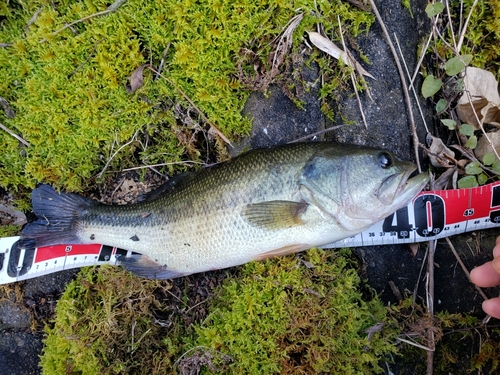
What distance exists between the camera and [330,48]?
346 centimetres

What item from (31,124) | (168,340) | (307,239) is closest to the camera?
(307,239)

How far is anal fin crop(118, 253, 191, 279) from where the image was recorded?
129 inches

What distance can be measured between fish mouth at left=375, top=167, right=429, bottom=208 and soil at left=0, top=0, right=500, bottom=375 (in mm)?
682

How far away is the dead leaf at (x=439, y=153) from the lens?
3.54 m

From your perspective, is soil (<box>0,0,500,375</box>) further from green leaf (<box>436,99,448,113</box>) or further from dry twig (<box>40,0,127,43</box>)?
dry twig (<box>40,0,127,43</box>)

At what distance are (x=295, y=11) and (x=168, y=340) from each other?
312 centimetres

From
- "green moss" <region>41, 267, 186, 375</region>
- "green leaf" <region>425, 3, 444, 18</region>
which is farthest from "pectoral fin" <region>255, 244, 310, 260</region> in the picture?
"green leaf" <region>425, 3, 444, 18</region>

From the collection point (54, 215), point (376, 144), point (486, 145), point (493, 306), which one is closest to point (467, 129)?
point (486, 145)

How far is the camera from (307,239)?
301 cm

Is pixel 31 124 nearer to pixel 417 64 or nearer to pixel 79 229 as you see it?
pixel 79 229

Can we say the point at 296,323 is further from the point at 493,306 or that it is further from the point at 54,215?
the point at 54,215

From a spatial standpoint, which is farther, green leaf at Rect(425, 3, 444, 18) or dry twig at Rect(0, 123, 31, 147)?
dry twig at Rect(0, 123, 31, 147)

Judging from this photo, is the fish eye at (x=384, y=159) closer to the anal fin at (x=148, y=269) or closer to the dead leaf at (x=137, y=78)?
the anal fin at (x=148, y=269)

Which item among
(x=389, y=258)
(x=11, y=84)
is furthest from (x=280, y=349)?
(x=11, y=84)
